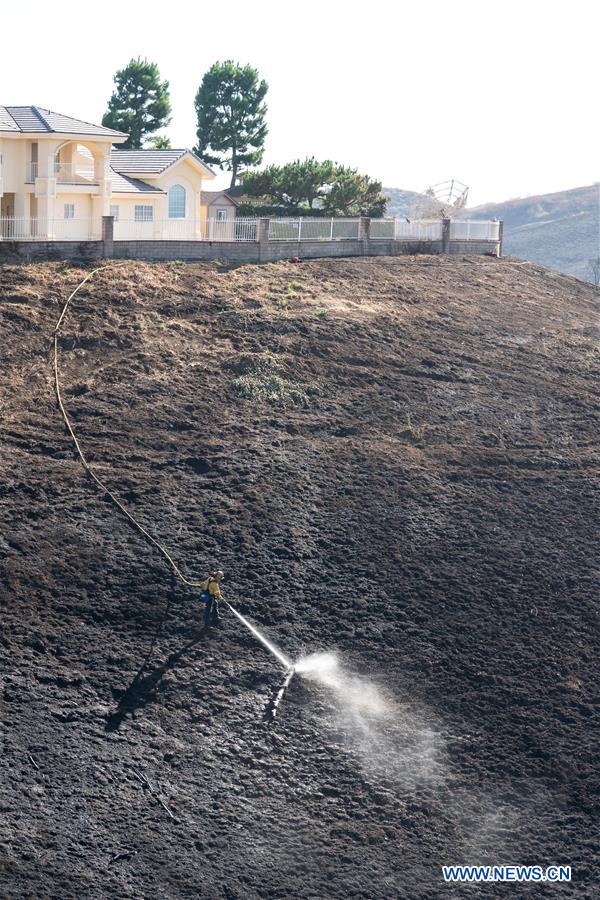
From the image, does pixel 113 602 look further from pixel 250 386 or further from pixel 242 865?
pixel 250 386

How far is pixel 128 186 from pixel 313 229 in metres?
8.39

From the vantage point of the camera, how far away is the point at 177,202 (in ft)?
164

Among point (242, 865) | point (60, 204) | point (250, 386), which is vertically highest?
point (60, 204)

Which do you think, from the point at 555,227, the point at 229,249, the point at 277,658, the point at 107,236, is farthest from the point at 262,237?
the point at 555,227

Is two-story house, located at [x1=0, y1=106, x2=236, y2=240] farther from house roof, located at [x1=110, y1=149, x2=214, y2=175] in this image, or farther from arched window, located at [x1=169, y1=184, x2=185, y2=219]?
arched window, located at [x1=169, y1=184, x2=185, y2=219]

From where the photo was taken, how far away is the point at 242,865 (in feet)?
60.7

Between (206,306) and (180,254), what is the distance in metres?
4.26

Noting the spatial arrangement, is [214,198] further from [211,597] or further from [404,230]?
[211,597]

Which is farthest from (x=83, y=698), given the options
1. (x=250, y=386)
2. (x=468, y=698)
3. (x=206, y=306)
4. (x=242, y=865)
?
(x=206, y=306)

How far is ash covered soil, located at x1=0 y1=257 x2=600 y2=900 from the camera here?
19.2 m

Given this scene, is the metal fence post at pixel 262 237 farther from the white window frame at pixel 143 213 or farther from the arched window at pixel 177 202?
the arched window at pixel 177 202

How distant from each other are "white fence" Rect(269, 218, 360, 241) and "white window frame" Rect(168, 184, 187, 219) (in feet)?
25.9

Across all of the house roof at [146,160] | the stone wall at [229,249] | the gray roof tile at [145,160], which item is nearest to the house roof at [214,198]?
the house roof at [146,160]

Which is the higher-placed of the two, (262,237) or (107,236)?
(262,237)
